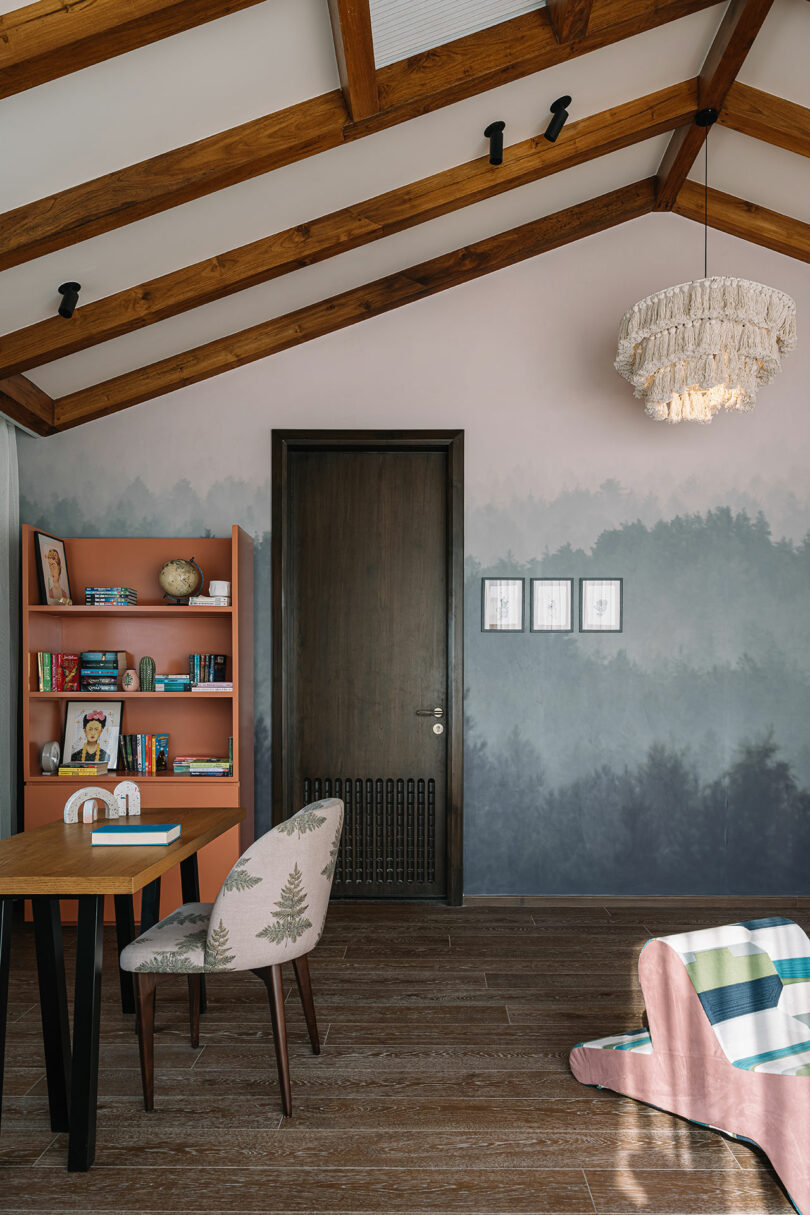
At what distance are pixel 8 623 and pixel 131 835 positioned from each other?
80.1 inches

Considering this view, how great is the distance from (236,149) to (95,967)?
2487 millimetres

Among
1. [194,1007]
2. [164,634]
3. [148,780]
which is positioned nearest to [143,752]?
[148,780]

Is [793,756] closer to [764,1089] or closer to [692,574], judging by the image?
[692,574]

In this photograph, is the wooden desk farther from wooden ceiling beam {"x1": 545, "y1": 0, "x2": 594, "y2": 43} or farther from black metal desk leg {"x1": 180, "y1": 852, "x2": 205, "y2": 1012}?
wooden ceiling beam {"x1": 545, "y1": 0, "x2": 594, "y2": 43}

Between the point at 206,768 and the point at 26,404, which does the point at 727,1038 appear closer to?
the point at 206,768

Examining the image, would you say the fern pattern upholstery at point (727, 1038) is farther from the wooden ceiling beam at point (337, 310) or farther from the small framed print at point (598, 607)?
the wooden ceiling beam at point (337, 310)

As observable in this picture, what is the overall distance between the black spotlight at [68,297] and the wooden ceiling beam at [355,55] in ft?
4.15

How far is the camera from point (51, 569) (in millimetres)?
4238

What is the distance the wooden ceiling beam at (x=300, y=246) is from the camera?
3566 mm

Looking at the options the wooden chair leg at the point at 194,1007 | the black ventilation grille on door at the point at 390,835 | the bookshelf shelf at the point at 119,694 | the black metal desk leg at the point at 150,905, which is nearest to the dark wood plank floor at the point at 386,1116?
the wooden chair leg at the point at 194,1007

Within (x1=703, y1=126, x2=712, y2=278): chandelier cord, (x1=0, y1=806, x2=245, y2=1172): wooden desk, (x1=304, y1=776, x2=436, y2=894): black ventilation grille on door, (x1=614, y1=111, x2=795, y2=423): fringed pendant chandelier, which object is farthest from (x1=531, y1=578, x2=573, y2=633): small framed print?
(x1=0, y1=806, x2=245, y2=1172): wooden desk

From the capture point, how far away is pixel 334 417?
4551mm

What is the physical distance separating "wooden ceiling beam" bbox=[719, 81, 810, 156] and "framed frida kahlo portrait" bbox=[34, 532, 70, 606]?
3676 mm

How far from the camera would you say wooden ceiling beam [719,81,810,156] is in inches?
143
